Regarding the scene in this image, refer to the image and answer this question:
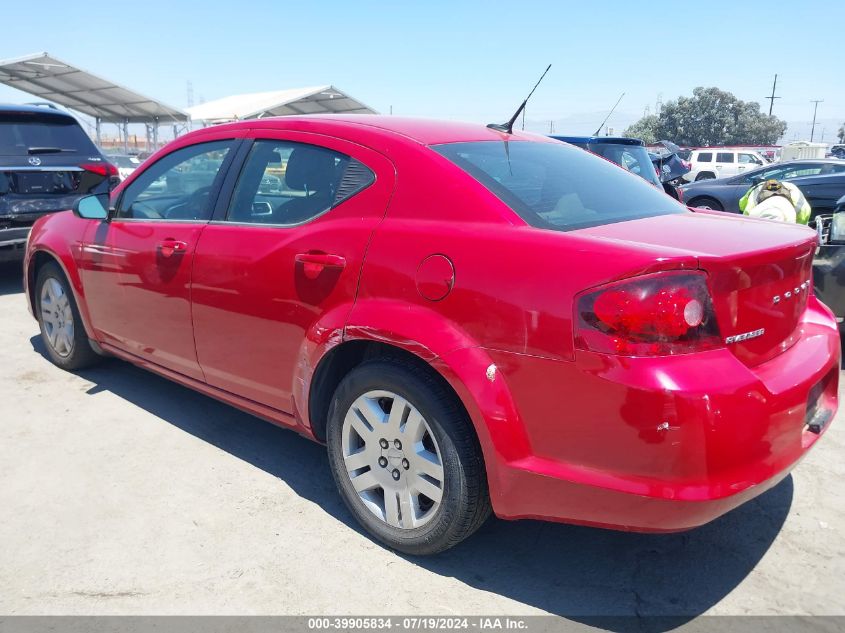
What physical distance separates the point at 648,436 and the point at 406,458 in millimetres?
929

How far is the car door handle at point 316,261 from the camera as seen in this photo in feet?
8.80

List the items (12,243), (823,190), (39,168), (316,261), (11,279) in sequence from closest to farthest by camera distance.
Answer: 1. (316,261)
2. (12,243)
3. (39,168)
4. (11,279)
5. (823,190)

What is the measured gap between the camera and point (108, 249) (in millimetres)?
3898

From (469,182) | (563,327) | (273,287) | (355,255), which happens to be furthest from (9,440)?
(563,327)

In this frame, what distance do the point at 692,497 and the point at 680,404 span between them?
0.93ft

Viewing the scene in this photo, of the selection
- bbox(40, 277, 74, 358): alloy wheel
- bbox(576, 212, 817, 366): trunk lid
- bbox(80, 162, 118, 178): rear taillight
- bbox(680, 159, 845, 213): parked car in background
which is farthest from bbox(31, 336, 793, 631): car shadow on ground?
bbox(680, 159, 845, 213): parked car in background

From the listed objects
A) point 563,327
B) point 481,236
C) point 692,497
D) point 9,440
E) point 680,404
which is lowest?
point 9,440

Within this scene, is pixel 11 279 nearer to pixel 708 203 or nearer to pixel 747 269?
pixel 747 269

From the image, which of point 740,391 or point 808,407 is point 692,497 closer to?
point 740,391

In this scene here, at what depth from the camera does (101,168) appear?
7.20 metres

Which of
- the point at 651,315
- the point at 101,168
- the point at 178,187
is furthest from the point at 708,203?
the point at 651,315

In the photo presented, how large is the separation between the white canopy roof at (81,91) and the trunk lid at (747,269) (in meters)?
20.7

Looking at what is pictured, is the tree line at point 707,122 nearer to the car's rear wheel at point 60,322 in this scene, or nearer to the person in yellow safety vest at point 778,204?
the person in yellow safety vest at point 778,204

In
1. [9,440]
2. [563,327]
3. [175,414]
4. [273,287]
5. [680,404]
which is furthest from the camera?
[175,414]
